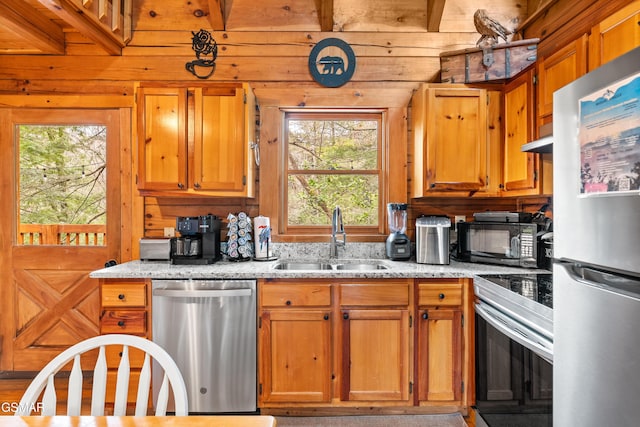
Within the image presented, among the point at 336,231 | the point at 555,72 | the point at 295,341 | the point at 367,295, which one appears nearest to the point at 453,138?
the point at 555,72

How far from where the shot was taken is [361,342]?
2191mm

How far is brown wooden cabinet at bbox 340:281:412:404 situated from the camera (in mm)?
2186

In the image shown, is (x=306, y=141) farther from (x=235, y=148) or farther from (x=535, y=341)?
(x=535, y=341)

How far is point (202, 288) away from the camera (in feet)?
7.03

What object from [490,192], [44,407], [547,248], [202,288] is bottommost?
[44,407]

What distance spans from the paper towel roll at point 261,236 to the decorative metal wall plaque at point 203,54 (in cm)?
123

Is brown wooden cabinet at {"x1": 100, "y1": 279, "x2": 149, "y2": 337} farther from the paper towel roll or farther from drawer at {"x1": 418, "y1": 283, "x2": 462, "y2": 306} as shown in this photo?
drawer at {"x1": 418, "y1": 283, "x2": 462, "y2": 306}

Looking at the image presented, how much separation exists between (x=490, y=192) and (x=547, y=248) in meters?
0.54

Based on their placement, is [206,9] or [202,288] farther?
[206,9]

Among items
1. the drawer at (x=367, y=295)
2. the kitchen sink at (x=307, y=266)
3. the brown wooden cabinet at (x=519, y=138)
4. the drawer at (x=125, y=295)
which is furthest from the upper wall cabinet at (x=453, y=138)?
the drawer at (x=125, y=295)

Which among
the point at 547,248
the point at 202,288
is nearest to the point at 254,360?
the point at 202,288

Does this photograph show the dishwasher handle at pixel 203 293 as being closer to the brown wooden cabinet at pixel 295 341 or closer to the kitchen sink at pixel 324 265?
the brown wooden cabinet at pixel 295 341

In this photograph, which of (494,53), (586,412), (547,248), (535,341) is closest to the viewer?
(586,412)

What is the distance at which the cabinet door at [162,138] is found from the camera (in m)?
2.47
